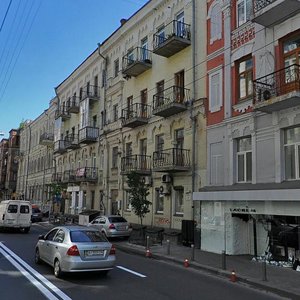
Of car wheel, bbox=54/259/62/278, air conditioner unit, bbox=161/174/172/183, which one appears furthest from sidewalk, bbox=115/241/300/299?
car wheel, bbox=54/259/62/278

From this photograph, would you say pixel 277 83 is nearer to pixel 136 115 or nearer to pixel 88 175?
pixel 136 115

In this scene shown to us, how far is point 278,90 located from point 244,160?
361cm

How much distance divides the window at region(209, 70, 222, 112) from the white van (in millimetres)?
16396

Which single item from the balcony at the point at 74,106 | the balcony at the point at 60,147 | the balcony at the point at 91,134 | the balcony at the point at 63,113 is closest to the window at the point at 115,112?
the balcony at the point at 91,134

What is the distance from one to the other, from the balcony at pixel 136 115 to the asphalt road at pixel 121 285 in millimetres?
14193

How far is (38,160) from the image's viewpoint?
60.8 m

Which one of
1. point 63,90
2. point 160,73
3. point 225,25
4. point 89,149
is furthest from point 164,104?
point 63,90

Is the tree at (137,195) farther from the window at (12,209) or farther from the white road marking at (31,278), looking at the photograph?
the window at (12,209)

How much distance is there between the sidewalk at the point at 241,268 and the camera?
36.1 ft

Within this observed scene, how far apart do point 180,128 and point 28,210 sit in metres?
13.3

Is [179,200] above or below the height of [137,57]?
below

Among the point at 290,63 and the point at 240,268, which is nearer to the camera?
the point at 240,268

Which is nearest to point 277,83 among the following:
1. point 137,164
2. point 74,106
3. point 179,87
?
point 179,87

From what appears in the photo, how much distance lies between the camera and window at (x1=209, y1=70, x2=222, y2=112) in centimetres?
1983
